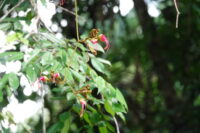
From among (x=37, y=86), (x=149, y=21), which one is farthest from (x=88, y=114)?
(x=149, y=21)

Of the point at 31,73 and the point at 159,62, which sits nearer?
the point at 31,73

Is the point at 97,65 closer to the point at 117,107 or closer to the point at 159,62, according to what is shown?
the point at 117,107

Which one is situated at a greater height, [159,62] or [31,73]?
[31,73]

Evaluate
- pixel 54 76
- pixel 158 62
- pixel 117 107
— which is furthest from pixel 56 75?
pixel 158 62

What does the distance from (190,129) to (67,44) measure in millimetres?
1779

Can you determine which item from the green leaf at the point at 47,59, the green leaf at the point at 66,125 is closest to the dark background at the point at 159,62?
the green leaf at the point at 66,125

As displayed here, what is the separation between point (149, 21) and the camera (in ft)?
9.04

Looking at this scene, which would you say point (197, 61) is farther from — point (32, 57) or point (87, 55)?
point (32, 57)

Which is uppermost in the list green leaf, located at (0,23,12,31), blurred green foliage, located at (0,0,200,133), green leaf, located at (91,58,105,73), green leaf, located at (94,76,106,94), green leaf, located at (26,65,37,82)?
green leaf, located at (0,23,12,31)

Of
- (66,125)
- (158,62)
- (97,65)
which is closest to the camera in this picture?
(97,65)

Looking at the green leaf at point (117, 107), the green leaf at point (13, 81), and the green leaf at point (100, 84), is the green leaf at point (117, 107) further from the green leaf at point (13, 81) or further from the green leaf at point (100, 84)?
the green leaf at point (13, 81)

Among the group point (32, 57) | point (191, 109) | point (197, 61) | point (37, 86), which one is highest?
point (32, 57)

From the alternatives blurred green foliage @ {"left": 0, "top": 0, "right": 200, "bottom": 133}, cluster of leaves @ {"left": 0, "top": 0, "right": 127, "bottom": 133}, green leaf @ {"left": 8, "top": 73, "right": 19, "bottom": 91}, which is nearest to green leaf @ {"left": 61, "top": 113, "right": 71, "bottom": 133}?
cluster of leaves @ {"left": 0, "top": 0, "right": 127, "bottom": 133}

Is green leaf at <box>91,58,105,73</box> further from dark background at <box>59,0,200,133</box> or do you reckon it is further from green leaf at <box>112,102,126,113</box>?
dark background at <box>59,0,200,133</box>
